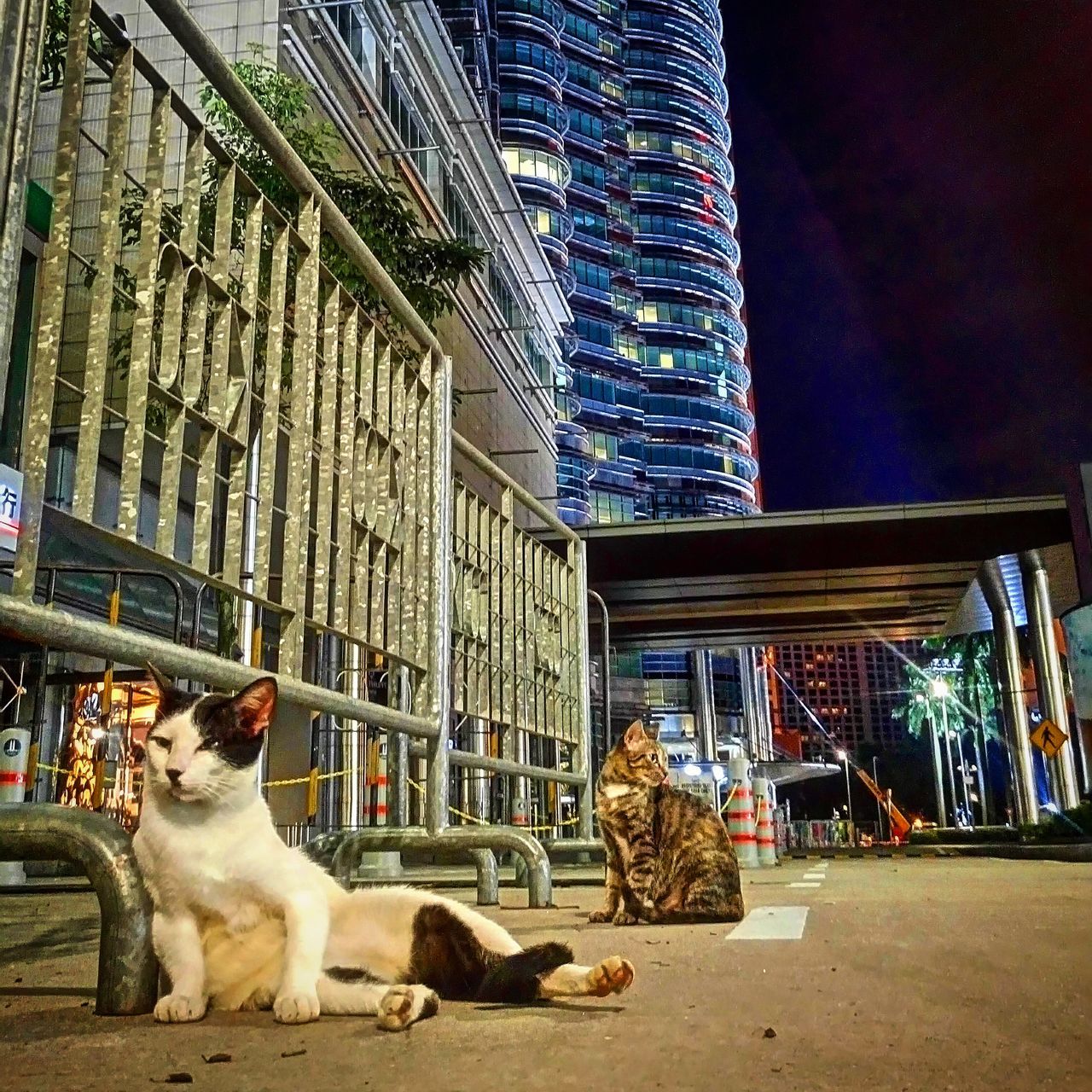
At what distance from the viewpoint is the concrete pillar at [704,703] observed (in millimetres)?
78938

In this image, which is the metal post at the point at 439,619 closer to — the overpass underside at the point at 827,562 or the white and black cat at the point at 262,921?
the white and black cat at the point at 262,921

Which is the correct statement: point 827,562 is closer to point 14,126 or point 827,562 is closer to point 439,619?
point 439,619

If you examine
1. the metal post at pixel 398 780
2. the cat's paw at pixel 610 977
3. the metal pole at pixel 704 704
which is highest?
the metal pole at pixel 704 704

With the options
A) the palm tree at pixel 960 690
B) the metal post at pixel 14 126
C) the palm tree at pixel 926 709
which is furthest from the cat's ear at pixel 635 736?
the palm tree at pixel 926 709

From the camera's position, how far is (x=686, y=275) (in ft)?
354

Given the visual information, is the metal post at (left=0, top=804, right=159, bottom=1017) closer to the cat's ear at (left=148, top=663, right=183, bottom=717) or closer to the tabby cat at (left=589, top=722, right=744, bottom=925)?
the cat's ear at (left=148, top=663, right=183, bottom=717)

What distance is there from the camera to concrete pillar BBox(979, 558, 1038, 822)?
22809 mm

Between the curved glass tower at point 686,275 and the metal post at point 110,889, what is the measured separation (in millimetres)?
98271

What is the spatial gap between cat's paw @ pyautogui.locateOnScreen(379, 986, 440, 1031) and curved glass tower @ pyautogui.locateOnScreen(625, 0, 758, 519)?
98418 millimetres

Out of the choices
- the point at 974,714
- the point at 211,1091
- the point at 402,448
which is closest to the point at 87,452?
the point at 211,1091

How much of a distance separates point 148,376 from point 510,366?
30.1 meters

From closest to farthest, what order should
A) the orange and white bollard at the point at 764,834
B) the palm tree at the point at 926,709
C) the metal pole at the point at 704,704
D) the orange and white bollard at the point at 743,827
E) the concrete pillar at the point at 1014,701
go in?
the orange and white bollard at the point at 743,827 < the orange and white bollard at the point at 764,834 < the concrete pillar at the point at 1014,701 < the palm tree at the point at 926,709 < the metal pole at the point at 704,704

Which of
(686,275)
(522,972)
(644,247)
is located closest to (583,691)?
(522,972)

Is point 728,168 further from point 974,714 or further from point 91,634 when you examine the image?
point 91,634
